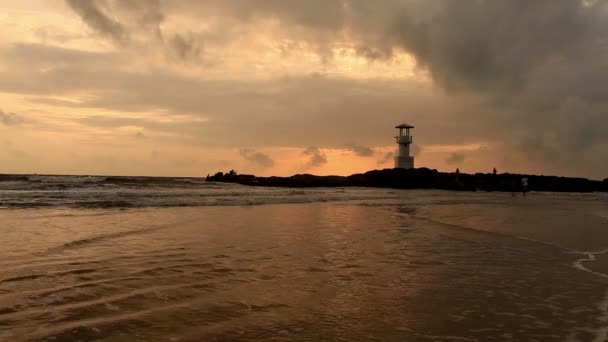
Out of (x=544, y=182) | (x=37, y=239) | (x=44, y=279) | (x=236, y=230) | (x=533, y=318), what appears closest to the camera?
(x=533, y=318)

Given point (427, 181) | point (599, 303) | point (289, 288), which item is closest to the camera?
point (599, 303)

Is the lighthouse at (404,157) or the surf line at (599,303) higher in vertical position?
the lighthouse at (404,157)

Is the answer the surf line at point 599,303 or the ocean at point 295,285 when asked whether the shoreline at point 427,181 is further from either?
the surf line at point 599,303

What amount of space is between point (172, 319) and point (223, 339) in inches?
35.7

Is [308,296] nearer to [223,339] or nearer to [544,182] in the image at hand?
[223,339]

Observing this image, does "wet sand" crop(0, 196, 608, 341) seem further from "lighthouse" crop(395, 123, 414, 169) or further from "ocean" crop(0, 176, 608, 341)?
"lighthouse" crop(395, 123, 414, 169)

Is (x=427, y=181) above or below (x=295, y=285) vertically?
above

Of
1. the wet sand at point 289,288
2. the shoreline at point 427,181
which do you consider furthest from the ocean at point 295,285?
the shoreline at point 427,181

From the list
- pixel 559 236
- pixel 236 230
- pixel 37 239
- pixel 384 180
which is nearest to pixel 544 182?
pixel 384 180

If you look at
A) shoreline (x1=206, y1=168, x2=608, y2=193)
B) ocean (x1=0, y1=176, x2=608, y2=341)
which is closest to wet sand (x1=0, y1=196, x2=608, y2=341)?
ocean (x1=0, y1=176, x2=608, y2=341)

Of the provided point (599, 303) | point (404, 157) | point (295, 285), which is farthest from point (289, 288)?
point (404, 157)

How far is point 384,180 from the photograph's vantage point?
72.6 metres

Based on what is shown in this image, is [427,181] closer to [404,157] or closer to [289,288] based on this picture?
[404,157]

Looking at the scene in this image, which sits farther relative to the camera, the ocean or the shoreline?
the shoreline
